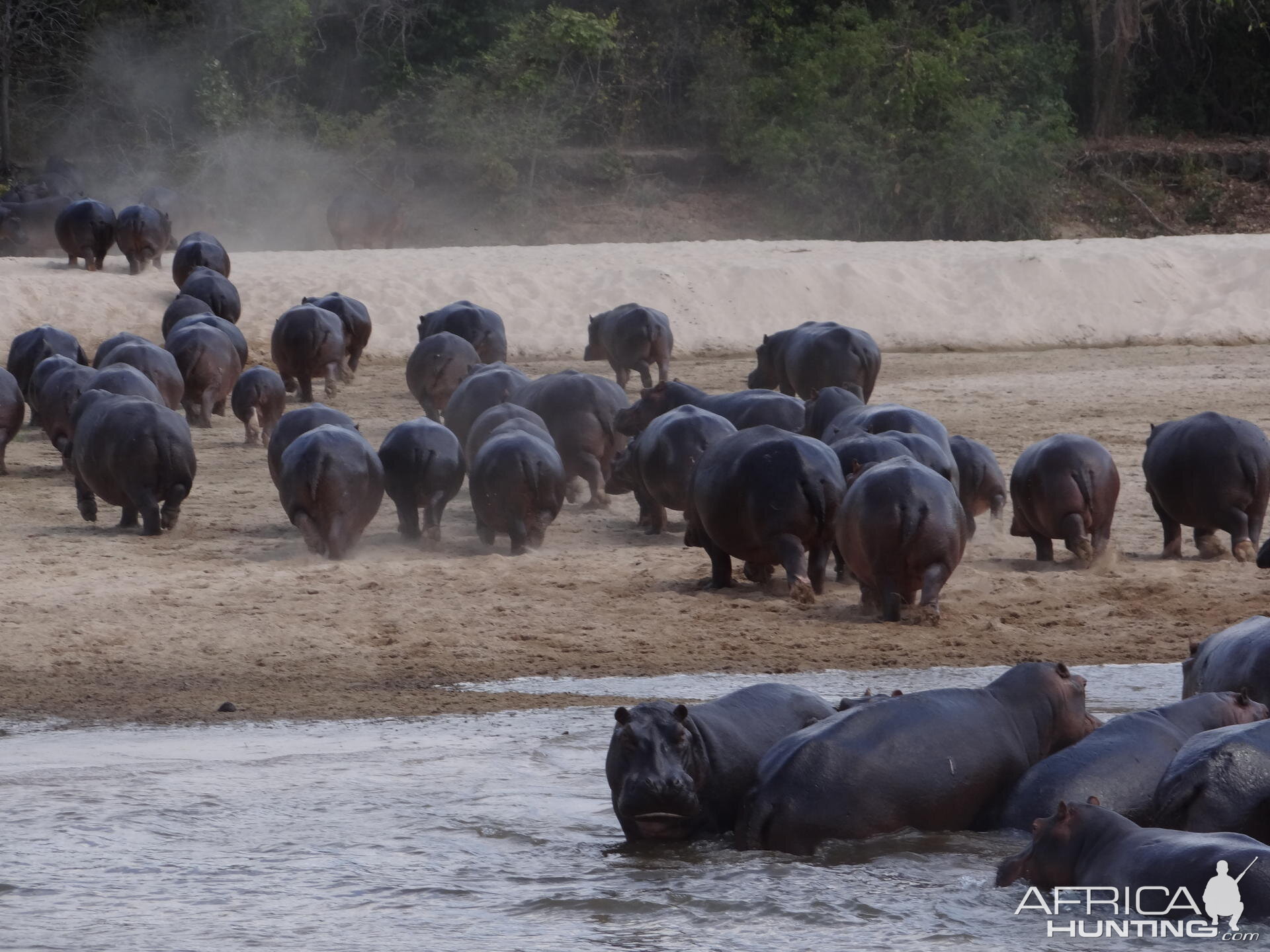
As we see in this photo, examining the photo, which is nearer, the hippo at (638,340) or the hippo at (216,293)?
the hippo at (638,340)

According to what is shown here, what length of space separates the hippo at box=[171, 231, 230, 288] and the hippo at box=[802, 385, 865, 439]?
9961mm

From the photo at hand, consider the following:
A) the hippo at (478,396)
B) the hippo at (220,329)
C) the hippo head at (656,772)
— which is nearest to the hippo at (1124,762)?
the hippo head at (656,772)

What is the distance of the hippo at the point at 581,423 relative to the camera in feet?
36.5

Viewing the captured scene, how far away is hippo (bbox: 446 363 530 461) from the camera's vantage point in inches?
461

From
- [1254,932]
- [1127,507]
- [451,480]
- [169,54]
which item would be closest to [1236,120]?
[169,54]

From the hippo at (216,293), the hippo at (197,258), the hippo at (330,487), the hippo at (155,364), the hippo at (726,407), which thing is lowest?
the hippo at (330,487)

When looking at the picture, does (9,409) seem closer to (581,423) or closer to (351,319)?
(581,423)

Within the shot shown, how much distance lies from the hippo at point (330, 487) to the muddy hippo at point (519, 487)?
59 cm

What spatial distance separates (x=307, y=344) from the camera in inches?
589

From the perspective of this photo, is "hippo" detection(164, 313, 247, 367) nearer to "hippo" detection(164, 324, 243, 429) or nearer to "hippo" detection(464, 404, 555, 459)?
"hippo" detection(164, 324, 243, 429)

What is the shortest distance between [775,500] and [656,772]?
3622mm

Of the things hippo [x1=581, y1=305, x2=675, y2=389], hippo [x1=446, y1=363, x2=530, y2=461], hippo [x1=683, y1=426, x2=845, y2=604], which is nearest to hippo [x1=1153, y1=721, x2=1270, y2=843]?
hippo [x1=683, y1=426, x2=845, y2=604]

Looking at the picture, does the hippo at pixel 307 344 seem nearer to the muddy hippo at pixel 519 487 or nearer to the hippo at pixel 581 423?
the hippo at pixel 581 423

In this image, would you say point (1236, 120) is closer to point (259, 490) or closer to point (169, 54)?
point (169, 54)
